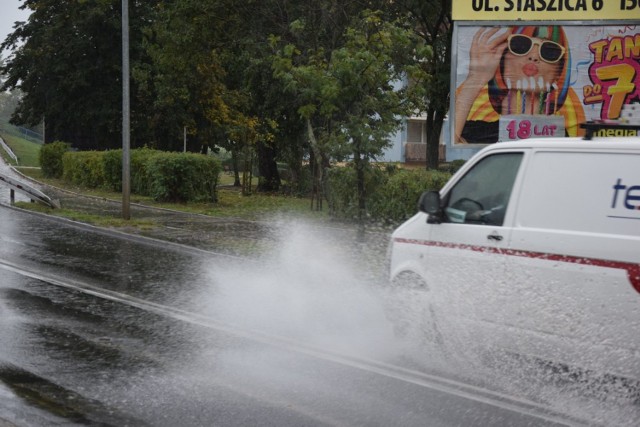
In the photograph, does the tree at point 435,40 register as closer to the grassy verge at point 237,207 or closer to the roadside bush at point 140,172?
the grassy verge at point 237,207

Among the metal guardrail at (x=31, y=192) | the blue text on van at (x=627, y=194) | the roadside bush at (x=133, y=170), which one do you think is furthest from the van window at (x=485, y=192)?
the roadside bush at (x=133, y=170)

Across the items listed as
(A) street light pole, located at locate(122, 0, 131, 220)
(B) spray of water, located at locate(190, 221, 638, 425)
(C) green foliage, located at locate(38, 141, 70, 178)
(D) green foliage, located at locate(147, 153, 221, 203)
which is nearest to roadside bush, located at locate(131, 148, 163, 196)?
(D) green foliage, located at locate(147, 153, 221, 203)

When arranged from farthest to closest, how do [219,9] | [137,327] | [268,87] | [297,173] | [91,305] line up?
[297,173], [268,87], [219,9], [91,305], [137,327]

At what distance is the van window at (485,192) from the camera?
708 cm

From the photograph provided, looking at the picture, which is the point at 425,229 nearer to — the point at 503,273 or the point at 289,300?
the point at 503,273

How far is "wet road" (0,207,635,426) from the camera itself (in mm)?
5973

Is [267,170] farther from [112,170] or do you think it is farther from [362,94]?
[362,94]

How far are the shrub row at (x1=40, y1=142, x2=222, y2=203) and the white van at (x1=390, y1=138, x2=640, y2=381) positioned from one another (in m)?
18.3

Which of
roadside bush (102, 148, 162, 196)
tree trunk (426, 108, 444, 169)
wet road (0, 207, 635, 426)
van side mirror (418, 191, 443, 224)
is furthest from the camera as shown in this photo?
tree trunk (426, 108, 444, 169)

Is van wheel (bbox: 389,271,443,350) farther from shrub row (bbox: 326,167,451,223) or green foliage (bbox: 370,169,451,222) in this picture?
green foliage (bbox: 370,169,451,222)

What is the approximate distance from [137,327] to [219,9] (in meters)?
20.2

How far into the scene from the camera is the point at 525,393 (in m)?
6.48

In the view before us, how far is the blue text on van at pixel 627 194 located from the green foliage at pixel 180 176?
1992 centimetres

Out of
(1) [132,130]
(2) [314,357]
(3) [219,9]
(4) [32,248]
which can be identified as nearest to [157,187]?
(3) [219,9]
